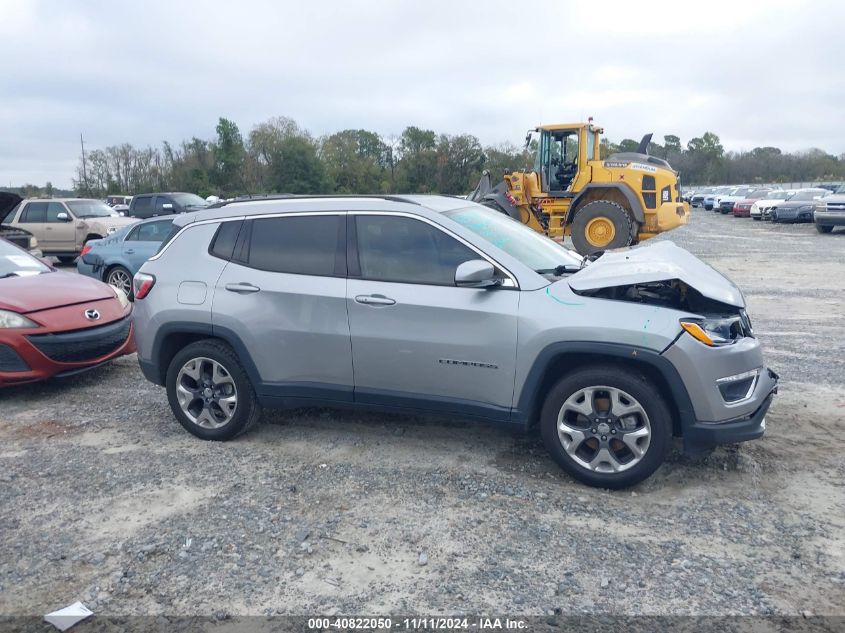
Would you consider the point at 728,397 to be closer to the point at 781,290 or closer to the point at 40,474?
the point at 40,474

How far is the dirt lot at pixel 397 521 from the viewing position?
3.21m

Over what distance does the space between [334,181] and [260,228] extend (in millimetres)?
34318

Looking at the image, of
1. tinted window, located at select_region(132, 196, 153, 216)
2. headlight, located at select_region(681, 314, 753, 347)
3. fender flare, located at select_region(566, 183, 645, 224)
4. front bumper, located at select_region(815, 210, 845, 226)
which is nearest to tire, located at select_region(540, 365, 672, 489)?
headlight, located at select_region(681, 314, 753, 347)

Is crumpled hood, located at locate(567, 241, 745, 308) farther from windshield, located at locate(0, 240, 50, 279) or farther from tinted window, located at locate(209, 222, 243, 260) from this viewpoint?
windshield, located at locate(0, 240, 50, 279)

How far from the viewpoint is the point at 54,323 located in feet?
20.3

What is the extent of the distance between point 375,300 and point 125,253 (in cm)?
894

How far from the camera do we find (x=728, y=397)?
4.01 meters

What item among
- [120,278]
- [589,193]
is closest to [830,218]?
[589,193]

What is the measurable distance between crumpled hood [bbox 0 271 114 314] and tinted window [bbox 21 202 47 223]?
11.9 meters

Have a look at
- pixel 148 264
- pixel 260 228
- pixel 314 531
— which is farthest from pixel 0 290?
pixel 314 531

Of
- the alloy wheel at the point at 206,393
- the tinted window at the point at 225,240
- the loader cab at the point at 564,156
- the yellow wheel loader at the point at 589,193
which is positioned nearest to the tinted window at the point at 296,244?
the tinted window at the point at 225,240

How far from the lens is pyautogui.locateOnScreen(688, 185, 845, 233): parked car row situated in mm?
23047

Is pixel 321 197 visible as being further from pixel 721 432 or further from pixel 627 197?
pixel 627 197

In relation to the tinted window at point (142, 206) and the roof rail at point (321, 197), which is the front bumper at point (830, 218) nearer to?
the tinted window at point (142, 206)
